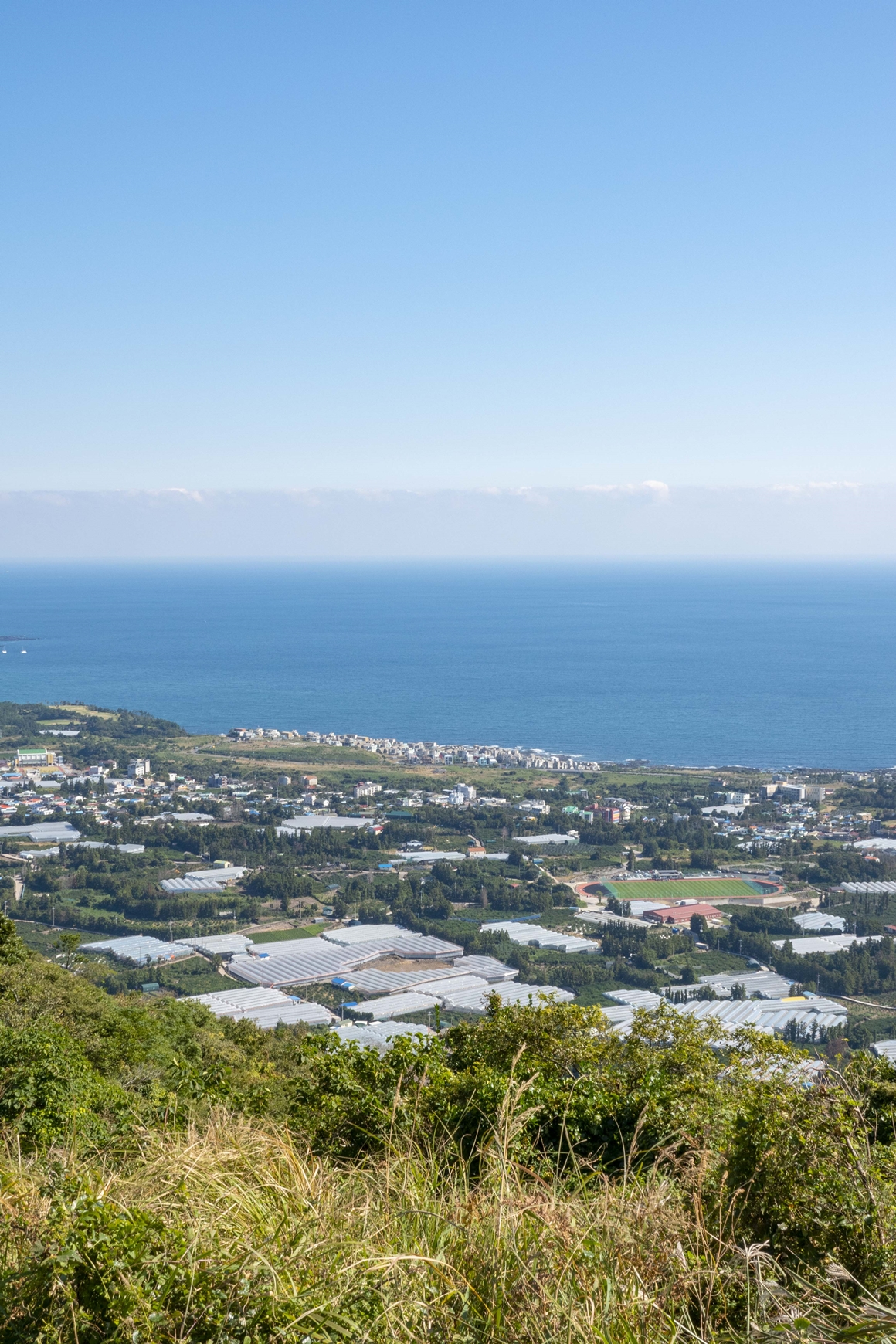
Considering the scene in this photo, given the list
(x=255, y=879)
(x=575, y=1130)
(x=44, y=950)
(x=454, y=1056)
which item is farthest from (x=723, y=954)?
(x=575, y=1130)

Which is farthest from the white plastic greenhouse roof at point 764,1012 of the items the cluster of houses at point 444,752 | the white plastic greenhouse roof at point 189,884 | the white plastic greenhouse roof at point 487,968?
the cluster of houses at point 444,752

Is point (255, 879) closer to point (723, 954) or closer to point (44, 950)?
point (44, 950)

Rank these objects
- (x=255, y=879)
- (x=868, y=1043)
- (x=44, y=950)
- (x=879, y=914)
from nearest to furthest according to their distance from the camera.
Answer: (x=868, y=1043) → (x=44, y=950) → (x=879, y=914) → (x=255, y=879)

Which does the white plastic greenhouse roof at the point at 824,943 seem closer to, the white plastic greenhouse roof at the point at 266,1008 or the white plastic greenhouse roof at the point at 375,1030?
the white plastic greenhouse roof at the point at 375,1030

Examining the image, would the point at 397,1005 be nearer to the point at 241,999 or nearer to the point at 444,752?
the point at 241,999

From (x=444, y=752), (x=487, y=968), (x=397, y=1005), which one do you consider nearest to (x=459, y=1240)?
(x=397, y=1005)

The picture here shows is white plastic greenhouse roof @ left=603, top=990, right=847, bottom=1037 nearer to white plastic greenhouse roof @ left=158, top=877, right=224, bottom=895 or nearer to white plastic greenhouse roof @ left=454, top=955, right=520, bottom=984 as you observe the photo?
white plastic greenhouse roof @ left=454, top=955, right=520, bottom=984

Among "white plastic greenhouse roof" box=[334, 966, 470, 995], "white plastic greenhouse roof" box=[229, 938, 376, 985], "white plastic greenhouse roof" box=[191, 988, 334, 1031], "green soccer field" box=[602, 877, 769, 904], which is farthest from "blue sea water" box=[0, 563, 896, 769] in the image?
"white plastic greenhouse roof" box=[191, 988, 334, 1031]
